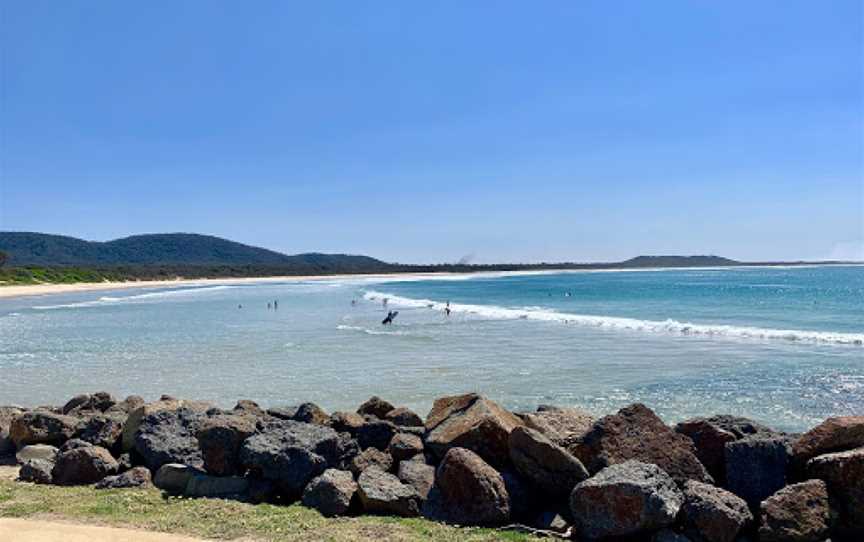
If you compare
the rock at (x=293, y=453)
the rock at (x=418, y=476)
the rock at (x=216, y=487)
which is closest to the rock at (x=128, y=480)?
the rock at (x=216, y=487)

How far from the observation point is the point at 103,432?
9.29m

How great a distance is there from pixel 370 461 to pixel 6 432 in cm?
576

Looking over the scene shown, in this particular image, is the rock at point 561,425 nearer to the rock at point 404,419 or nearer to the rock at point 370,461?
the rock at point 370,461

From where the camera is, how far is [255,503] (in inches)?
291

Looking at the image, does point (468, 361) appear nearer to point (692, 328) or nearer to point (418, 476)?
point (418, 476)

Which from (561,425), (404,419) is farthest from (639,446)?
(404,419)

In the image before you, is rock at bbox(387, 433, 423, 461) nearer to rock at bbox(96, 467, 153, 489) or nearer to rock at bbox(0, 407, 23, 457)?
rock at bbox(96, 467, 153, 489)

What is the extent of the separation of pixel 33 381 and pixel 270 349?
289 inches

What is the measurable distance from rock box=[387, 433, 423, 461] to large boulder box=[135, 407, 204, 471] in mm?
A: 2265

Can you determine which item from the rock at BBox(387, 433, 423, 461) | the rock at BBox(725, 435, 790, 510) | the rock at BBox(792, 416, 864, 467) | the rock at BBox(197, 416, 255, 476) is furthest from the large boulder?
the rock at BBox(792, 416, 864, 467)

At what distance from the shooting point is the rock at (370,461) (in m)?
7.86

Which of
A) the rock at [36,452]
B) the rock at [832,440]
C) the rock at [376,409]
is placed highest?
the rock at [832,440]

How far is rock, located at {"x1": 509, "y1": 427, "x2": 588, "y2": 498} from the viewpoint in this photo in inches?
274

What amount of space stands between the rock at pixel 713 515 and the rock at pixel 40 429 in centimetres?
798
